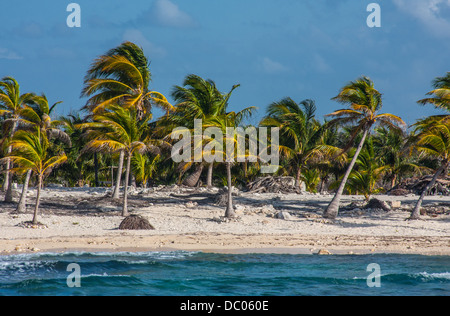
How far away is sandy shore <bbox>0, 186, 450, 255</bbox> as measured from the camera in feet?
47.7

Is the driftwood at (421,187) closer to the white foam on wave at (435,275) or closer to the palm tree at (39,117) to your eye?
the white foam on wave at (435,275)

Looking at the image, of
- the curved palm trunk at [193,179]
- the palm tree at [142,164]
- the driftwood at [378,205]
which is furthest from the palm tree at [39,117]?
the driftwood at [378,205]

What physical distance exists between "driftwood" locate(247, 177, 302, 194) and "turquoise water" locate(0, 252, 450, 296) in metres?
13.0

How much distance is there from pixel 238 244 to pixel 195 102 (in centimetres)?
1255

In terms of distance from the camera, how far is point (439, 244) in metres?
15.0

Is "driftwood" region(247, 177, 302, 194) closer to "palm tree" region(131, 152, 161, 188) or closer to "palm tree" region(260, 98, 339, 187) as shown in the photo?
"palm tree" region(260, 98, 339, 187)

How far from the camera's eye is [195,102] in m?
26.1

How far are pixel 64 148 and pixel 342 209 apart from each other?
20.4m

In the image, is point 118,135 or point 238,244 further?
point 118,135
